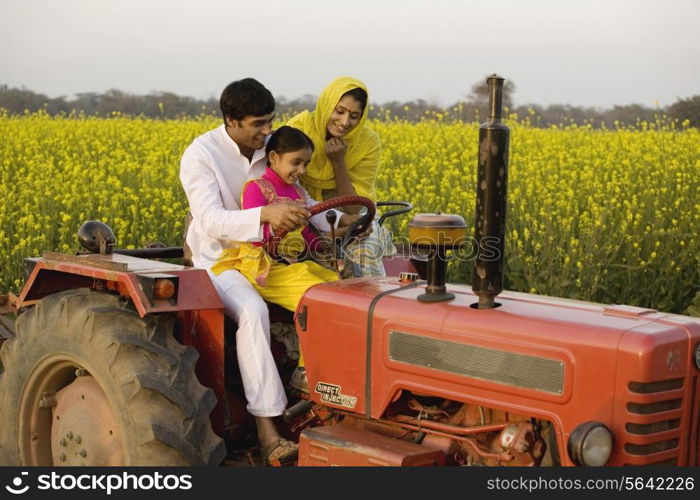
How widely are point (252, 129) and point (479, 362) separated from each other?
1846 mm

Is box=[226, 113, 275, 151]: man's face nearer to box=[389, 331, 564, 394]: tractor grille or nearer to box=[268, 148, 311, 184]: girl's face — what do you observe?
box=[268, 148, 311, 184]: girl's face

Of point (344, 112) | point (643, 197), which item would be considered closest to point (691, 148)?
point (643, 197)

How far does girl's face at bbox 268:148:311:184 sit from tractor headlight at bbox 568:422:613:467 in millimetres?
1962

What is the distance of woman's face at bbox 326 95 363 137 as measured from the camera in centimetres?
529

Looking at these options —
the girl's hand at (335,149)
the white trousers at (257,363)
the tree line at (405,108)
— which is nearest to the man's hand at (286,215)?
the white trousers at (257,363)

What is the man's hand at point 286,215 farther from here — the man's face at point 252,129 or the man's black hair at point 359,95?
the man's black hair at point 359,95

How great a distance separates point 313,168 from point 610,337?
8.06 feet

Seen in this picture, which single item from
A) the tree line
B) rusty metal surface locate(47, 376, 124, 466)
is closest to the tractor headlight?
rusty metal surface locate(47, 376, 124, 466)

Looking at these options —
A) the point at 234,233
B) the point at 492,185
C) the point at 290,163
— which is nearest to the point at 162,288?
the point at 234,233

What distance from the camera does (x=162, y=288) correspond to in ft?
13.3

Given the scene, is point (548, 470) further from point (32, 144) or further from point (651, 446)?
point (32, 144)

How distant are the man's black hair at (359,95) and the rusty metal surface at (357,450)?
2043 mm

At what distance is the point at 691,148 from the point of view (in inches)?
487

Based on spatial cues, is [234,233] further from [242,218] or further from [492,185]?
[492,185]
